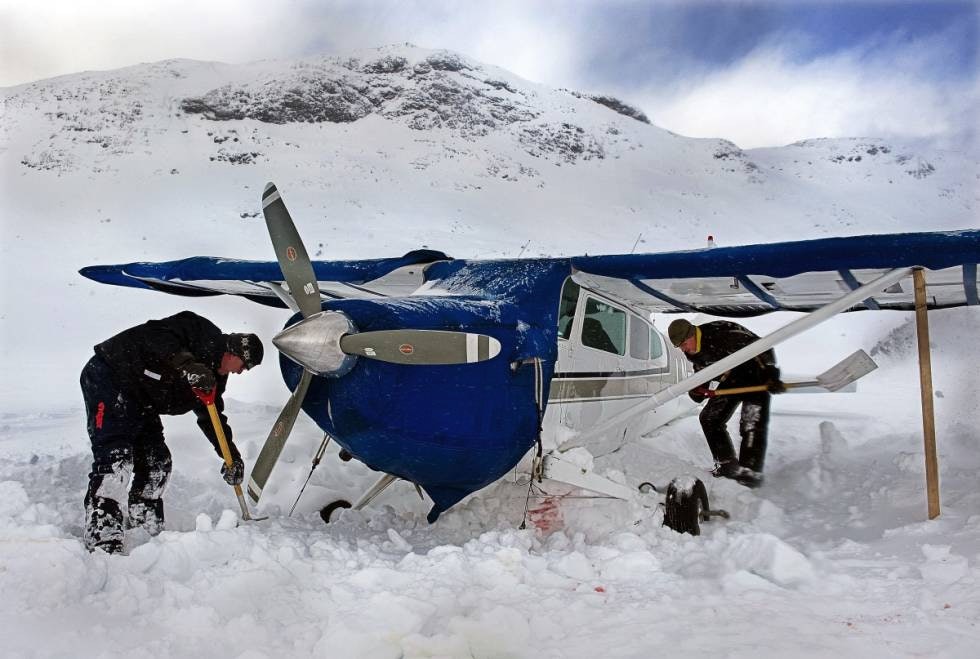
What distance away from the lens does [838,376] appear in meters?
5.68

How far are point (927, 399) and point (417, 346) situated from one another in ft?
10.9

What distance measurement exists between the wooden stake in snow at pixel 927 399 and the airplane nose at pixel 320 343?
353cm

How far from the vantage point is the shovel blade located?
5297 mm

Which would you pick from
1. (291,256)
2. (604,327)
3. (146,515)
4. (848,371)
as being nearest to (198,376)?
(146,515)

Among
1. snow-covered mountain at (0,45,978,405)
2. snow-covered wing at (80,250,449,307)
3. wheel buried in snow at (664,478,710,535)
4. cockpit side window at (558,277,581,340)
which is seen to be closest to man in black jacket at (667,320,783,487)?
cockpit side window at (558,277,581,340)

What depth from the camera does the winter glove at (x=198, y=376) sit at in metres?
3.95

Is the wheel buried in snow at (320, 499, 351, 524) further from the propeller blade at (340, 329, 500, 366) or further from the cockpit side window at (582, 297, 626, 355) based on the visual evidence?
the cockpit side window at (582, 297, 626, 355)

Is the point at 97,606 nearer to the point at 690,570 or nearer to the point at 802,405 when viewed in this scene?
the point at 690,570

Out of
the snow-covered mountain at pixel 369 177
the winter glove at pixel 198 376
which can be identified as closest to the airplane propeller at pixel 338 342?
the winter glove at pixel 198 376

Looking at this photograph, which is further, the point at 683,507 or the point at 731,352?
the point at 731,352

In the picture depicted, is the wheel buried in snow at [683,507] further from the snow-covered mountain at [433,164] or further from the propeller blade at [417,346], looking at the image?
the snow-covered mountain at [433,164]

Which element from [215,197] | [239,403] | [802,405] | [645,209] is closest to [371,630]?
[239,403]

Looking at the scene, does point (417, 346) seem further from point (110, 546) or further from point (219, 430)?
point (110, 546)

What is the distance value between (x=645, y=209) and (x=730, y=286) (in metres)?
29.3
